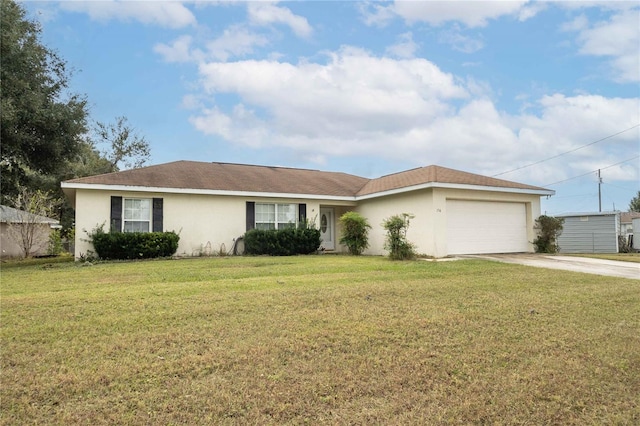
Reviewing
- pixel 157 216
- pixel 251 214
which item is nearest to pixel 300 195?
pixel 251 214

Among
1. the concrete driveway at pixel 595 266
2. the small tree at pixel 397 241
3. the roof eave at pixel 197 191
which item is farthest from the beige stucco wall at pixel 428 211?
the concrete driveway at pixel 595 266

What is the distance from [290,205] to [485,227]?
25.8 feet

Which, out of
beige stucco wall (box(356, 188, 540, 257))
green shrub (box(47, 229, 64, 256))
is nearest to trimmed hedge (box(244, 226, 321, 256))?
beige stucco wall (box(356, 188, 540, 257))

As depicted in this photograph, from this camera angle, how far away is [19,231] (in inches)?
758

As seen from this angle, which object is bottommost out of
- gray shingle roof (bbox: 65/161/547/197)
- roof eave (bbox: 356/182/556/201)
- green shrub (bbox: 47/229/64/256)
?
green shrub (bbox: 47/229/64/256)

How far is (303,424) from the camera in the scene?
10.2 feet

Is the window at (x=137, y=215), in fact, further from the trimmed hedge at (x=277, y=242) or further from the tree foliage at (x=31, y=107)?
the tree foliage at (x=31, y=107)

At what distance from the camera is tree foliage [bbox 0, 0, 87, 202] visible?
1480cm

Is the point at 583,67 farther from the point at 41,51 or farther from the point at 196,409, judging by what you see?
the point at 41,51

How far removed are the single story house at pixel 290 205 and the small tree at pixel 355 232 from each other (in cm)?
97

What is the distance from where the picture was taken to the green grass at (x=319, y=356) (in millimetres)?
3293

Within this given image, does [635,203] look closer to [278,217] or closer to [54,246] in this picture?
[278,217]

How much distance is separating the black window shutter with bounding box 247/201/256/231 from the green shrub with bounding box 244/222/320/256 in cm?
67

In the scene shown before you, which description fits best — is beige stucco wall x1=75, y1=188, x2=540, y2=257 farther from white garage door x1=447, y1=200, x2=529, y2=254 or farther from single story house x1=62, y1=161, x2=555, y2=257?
white garage door x1=447, y1=200, x2=529, y2=254
